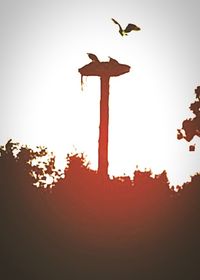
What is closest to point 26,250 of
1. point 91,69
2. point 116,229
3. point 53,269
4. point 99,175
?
point 53,269

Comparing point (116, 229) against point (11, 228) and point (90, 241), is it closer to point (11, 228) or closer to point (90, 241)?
point (90, 241)

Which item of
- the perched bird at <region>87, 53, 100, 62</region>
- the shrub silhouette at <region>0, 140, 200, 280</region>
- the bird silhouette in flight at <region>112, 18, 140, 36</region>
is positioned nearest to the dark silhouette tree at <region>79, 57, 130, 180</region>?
the perched bird at <region>87, 53, 100, 62</region>

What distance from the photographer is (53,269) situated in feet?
116

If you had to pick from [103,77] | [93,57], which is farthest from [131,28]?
[93,57]

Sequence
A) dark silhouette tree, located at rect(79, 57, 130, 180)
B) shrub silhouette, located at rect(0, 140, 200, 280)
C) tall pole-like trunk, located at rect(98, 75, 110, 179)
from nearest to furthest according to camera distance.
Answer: shrub silhouette, located at rect(0, 140, 200, 280) < tall pole-like trunk, located at rect(98, 75, 110, 179) < dark silhouette tree, located at rect(79, 57, 130, 180)

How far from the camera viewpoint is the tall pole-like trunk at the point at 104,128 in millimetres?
62406

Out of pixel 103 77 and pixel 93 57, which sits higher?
pixel 93 57

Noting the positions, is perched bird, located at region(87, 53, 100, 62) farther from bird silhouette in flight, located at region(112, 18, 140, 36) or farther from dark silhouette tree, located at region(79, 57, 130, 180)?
bird silhouette in flight, located at region(112, 18, 140, 36)

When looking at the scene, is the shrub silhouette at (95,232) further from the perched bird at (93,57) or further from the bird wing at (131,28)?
the perched bird at (93,57)

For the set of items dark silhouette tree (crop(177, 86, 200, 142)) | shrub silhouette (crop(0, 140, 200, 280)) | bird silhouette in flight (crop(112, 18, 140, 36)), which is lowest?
shrub silhouette (crop(0, 140, 200, 280))

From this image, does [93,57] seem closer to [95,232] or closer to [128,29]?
[128,29]

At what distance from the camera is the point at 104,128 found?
6488cm

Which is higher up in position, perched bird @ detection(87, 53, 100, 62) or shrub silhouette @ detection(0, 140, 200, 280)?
perched bird @ detection(87, 53, 100, 62)

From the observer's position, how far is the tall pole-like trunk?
6241 cm
